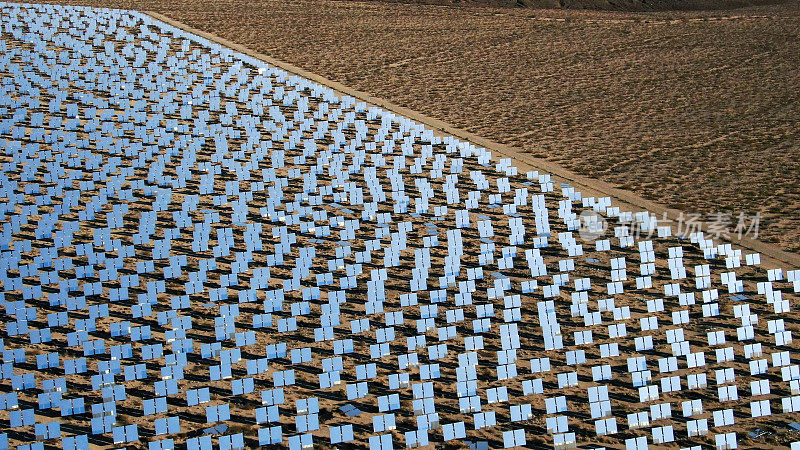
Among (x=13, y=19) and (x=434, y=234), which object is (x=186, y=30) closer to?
(x=13, y=19)

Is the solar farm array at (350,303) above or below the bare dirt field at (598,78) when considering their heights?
below

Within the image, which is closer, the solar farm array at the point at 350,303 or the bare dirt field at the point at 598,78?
the solar farm array at the point at 350,303

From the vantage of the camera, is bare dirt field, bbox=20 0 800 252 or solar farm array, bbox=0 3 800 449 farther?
bare dirt field, bbox=20 0 800 252

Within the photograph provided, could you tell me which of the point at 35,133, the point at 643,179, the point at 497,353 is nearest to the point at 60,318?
the point at 497,353

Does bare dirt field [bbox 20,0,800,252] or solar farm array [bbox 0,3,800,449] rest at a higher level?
bare dirt field [bbox 20,0,800,252]
